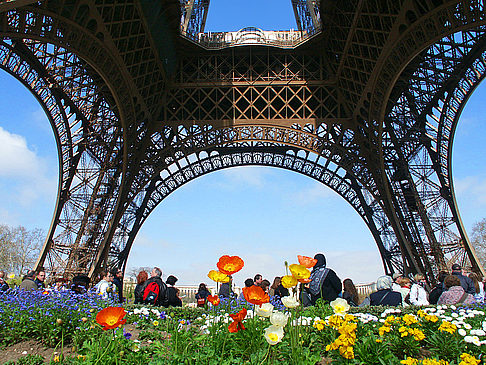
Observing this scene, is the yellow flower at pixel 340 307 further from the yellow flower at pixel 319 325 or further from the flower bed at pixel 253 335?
the yellow flower at pixel 319 325

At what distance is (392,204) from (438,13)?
361 inches

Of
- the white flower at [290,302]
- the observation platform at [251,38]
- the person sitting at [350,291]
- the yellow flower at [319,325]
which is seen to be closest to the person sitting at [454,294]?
the person sitting at [350,291]

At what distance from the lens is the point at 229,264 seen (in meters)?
3.40

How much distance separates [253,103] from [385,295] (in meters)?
14.8

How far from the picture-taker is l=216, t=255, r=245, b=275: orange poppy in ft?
10.9

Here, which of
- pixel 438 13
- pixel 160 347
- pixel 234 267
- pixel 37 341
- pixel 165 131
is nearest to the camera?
pixel 234 267

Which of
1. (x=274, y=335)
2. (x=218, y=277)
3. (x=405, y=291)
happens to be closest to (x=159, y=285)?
(x=218, y=277)

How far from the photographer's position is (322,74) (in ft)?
70.7

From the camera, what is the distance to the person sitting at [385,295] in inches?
297

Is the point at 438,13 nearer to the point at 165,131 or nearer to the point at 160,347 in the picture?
the point at 160,347

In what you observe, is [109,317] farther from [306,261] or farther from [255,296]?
[306,261]

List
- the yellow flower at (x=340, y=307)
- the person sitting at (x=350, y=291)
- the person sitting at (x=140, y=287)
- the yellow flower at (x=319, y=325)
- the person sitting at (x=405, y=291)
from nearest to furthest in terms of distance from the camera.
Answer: the yellow flower at (x=340, y=307) < the yellow flower at (x=319, y=325) < the person sitting at (x=140, y=287) < the person sitting at (x=350, y=291) < the person sitting at (x=405, y=291)

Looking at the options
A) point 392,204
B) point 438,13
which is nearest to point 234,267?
point 438,13

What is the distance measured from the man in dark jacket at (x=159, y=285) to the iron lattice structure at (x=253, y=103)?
395 inches
